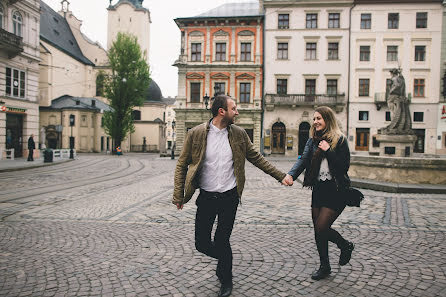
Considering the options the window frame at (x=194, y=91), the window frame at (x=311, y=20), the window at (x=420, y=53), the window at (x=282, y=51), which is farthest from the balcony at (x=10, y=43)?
the window at (x=420, y=53)

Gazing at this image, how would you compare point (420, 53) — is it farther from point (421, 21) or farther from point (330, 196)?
point (330, 196)

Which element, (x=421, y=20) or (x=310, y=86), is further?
(x=310, y=86)

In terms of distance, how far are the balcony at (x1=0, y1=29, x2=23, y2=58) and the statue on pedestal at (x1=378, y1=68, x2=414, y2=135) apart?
2228cm

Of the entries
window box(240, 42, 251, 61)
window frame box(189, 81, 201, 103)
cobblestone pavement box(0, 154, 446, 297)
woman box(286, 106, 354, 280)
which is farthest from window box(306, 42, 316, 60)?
woman box(286, 106, 354, 280)

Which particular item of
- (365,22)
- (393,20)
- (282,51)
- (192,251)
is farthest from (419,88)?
(192,251)

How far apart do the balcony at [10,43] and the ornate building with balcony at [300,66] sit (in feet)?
69.9

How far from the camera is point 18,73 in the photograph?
2297 cm

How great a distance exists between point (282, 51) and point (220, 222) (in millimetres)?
32560

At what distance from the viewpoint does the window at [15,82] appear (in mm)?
22109

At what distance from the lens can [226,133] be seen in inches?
126

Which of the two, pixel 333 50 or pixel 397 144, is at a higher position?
pixel 333 50

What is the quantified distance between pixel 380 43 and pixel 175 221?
33024mm

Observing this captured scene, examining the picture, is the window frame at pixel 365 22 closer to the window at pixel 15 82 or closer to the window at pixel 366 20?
the window at pixel 366 20

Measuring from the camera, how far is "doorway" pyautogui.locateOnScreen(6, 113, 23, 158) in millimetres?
22441
